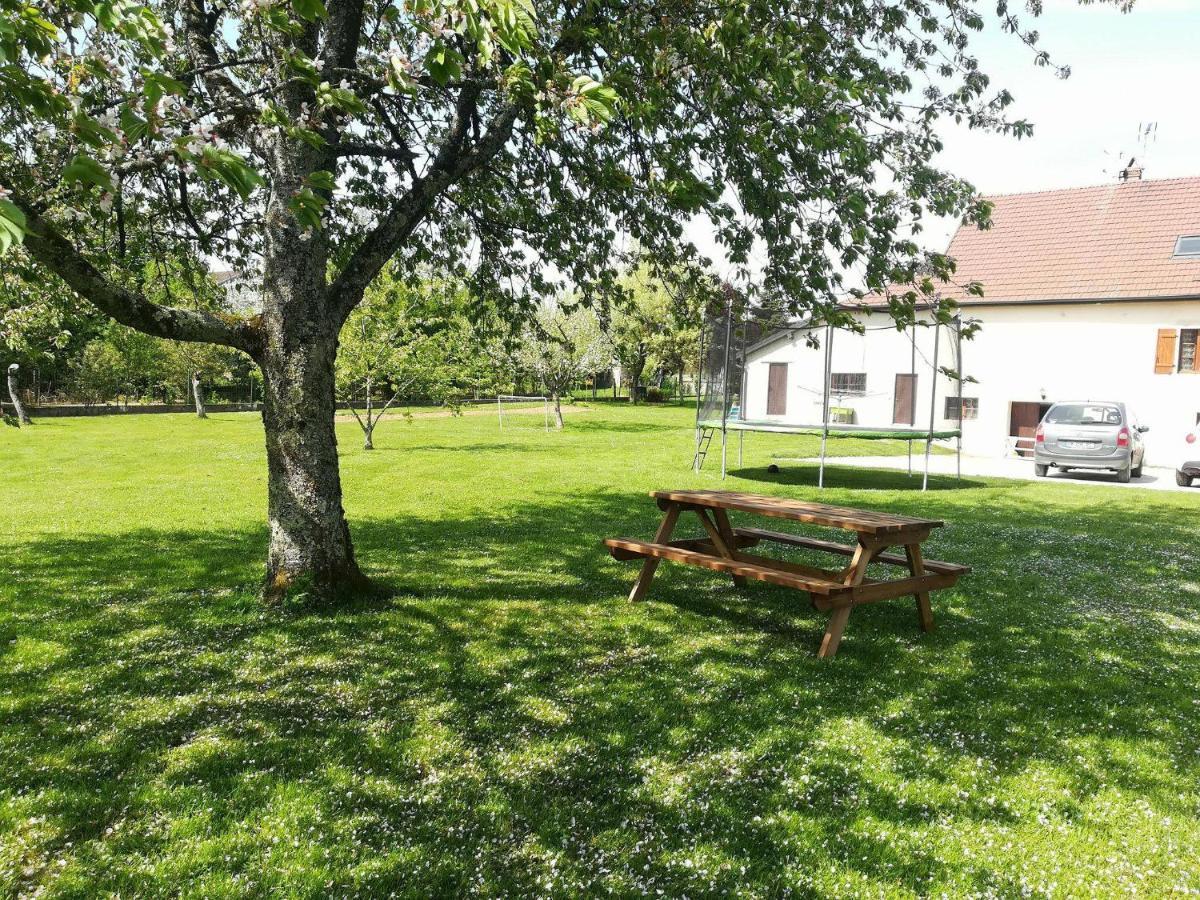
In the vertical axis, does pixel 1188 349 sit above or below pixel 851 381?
above

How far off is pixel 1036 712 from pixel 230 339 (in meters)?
6.01

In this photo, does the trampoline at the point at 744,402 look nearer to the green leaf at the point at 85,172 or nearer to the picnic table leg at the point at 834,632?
the picnic table leg at the point at 834,632

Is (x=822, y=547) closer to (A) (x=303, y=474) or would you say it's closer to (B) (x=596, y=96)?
(A) (x=303, y=474)

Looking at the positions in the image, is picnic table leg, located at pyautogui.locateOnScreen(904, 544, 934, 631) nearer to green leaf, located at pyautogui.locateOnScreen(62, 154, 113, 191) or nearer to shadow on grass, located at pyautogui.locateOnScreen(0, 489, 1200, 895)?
shadow on grass, located at pyautogui.locateOnScreen(0, 489, 1200, 895)

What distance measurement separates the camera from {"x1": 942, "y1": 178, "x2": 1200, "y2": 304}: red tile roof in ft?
78.7

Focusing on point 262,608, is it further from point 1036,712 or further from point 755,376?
point 755,376

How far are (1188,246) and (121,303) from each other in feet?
93.5

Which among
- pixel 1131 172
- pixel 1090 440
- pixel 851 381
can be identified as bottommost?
pixel 1090 440

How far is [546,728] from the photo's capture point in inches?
171

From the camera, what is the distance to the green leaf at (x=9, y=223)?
6.41 feet

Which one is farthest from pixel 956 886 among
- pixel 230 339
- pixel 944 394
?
pixel 944 394

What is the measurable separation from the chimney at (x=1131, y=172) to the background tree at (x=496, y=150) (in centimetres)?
2460

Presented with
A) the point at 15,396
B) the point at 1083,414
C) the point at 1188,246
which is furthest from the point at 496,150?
the point at 1188,246

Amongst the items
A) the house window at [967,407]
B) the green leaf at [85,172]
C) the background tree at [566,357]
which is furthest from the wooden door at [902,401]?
the green leaf at [85,172]
